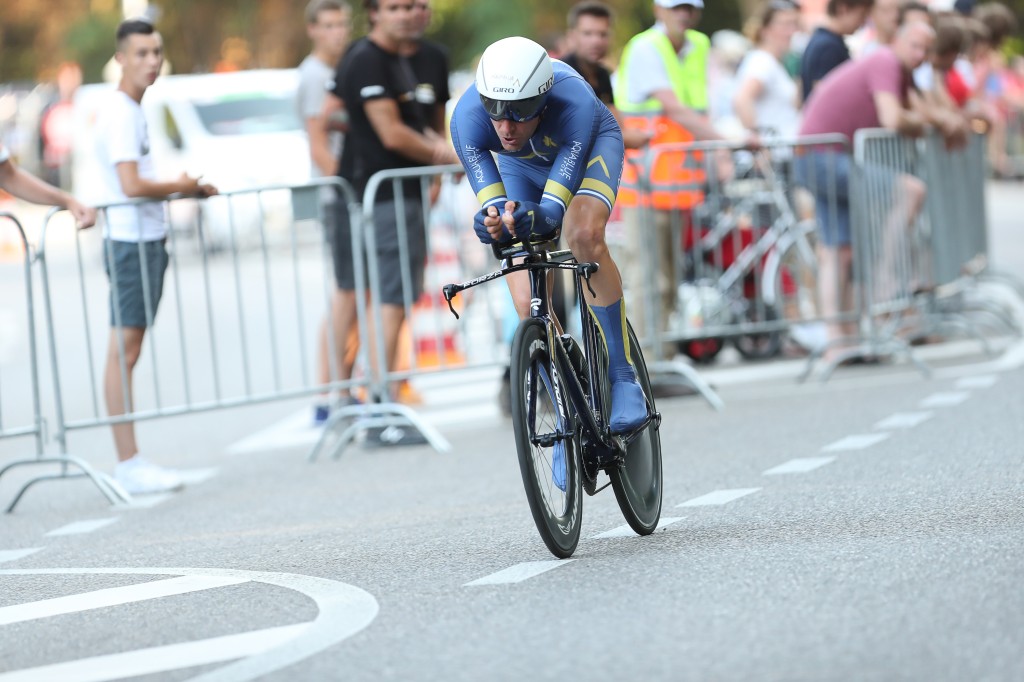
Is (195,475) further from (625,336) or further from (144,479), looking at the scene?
(625,336)

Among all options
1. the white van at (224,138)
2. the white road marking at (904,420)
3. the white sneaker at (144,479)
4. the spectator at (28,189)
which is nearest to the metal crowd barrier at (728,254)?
the white road marking at (904,420)

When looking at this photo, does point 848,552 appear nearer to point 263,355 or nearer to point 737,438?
point 737,438

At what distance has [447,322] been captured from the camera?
51.2 feet

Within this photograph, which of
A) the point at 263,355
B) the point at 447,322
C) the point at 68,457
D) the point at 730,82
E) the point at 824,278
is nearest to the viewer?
the point at 68,457

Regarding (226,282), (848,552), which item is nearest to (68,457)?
(848,552)

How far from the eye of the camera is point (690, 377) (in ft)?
38.4

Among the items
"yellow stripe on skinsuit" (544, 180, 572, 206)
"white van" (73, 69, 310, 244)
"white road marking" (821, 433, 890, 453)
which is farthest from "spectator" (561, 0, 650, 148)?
"white van" (73, 69, 310, 244)

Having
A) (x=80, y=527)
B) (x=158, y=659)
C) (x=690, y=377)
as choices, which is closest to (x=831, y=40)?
(x=690, y=377)

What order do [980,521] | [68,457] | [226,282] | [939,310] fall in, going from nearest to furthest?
1. [980,521]
2. [68,457]
3. [939,310]
4. [226,282]

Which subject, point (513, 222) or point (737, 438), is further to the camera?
point (737, 438)

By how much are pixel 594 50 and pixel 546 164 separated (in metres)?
4.22

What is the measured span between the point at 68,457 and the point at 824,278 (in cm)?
536

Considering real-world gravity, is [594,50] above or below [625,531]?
above

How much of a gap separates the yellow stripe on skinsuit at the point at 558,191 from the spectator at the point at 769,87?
26.1 ft
